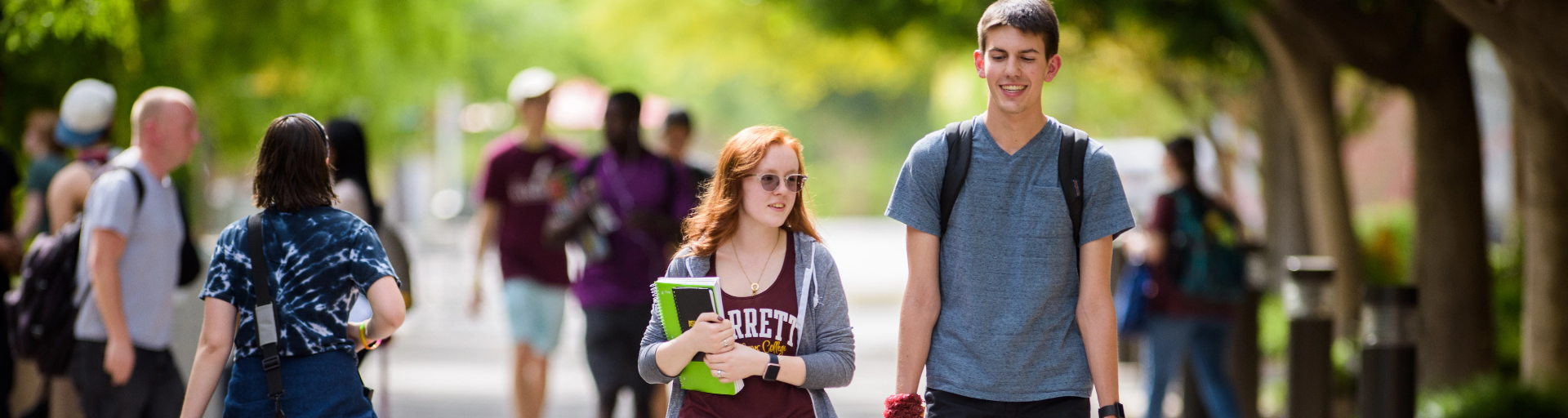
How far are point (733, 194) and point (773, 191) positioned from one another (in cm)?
12

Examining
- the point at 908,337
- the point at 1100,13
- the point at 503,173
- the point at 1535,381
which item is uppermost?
the point at 1100,13

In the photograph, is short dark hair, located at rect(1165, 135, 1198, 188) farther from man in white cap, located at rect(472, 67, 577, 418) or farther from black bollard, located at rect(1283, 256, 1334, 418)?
man in white cap, located at rect(472, 67, 577, 418)

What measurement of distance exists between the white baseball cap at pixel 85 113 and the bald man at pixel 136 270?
0.53 metres

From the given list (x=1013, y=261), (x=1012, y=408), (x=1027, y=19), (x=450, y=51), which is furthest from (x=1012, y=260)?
(x=450, y=51)

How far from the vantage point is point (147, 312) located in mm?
4828

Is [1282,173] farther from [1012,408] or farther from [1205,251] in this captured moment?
[1012,408]

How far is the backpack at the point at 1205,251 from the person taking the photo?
748cm

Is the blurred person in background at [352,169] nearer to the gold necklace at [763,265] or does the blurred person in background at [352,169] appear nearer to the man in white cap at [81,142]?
the man in white cap at [81,142]

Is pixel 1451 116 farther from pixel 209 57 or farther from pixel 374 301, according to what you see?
pixel 209 57

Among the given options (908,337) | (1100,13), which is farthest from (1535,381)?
(908,337)

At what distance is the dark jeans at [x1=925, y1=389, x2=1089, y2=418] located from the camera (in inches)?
143

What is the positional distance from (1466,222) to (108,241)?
7.16 metres

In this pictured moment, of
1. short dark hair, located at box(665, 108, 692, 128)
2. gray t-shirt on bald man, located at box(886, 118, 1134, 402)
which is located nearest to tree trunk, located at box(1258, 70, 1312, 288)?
short dark hair, located at box(665, 108, 692, 128)

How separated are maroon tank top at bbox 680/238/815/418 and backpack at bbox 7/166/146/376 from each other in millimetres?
2576
